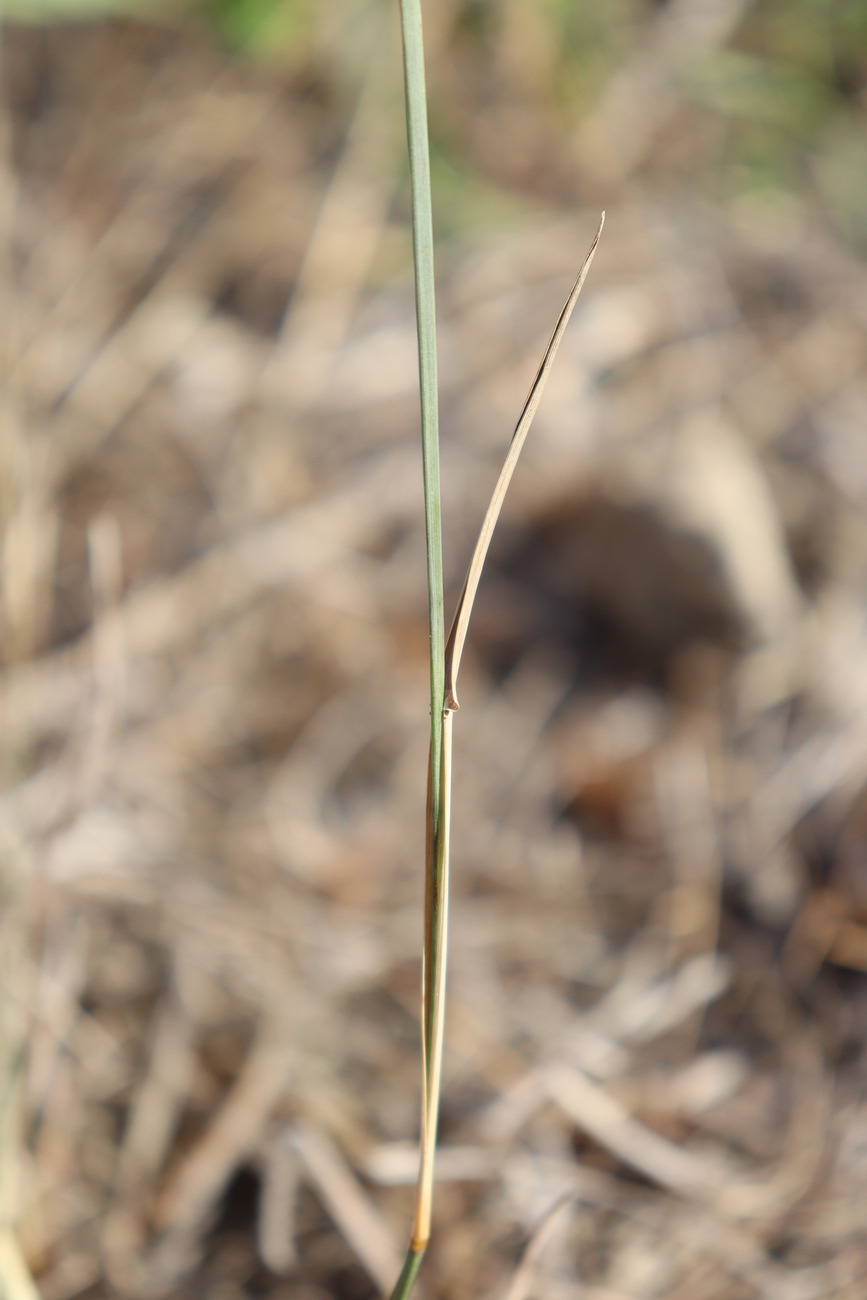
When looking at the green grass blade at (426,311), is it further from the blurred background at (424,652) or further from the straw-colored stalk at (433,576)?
the blurred background at (424,652)

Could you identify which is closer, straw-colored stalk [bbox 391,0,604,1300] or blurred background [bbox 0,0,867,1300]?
straw-colored stalk [bbox 391,0,604,1300]

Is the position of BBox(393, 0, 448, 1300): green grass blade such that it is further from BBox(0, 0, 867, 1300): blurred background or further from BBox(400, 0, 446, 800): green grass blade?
BBox(0, 0, 867, 1300): blurred background

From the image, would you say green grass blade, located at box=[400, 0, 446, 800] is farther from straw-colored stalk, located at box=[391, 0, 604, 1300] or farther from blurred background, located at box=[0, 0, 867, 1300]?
blurred background, located at box=[0, 0, 867, 1300]

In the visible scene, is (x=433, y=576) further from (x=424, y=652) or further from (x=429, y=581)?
(x=424, y=652)

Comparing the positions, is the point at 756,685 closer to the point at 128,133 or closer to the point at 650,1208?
the point at 650,1208

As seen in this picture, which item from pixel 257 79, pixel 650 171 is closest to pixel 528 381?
pixel 650 171

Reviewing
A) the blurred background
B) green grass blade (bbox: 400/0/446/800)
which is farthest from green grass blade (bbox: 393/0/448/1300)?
the blurred background
